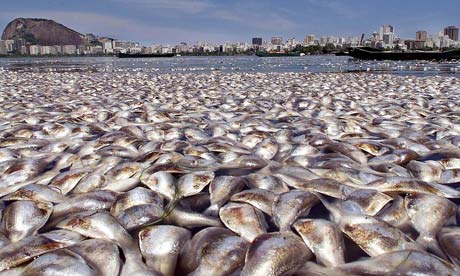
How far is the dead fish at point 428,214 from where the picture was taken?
1.93m

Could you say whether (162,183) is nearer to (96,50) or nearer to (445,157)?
(445,157)

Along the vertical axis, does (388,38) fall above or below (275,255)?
above

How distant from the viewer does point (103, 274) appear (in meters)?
1.63

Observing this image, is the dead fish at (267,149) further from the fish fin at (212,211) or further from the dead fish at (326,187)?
the fish fin at (212,211)

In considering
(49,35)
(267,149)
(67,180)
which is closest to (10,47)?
(49,35)

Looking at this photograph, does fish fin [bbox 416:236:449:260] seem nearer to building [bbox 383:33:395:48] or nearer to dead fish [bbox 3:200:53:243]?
dead fish [bbox 3:200:53:243]

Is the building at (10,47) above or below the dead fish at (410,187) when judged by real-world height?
above

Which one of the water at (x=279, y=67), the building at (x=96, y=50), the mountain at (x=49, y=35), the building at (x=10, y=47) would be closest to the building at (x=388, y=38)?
the water at (x=279, y=67)

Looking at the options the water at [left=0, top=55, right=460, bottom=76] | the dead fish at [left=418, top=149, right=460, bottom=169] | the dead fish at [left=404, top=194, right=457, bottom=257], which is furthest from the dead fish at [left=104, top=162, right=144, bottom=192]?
the water at [left=0, top=55, right=460, bottom=76]

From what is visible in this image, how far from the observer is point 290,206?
2.10 m

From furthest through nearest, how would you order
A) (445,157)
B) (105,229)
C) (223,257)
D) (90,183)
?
(445,157) < (90,183) < (105,229) < (223,257)

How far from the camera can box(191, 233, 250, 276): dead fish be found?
1.65 metres

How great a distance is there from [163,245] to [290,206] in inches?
25.8

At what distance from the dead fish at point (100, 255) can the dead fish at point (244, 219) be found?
0.53 metres
